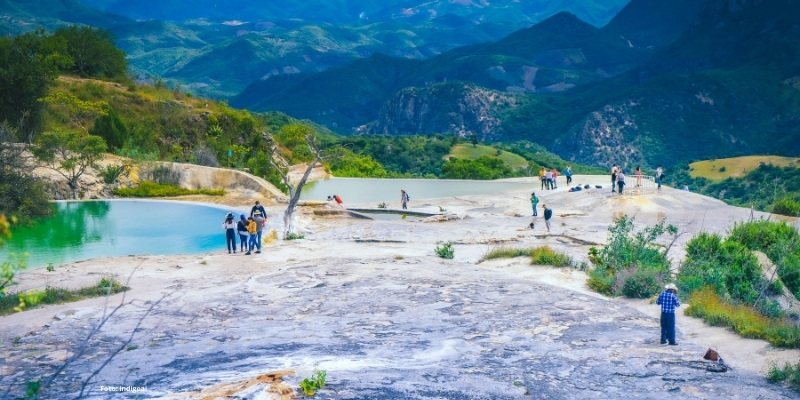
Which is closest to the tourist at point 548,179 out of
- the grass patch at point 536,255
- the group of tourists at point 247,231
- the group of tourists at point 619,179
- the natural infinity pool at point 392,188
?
the natural infinity pool at point 392,188

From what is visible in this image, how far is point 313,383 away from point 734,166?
73150mm

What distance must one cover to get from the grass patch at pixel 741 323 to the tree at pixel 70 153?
2441cm

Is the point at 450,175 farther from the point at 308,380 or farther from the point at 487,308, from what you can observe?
the point at 308,380

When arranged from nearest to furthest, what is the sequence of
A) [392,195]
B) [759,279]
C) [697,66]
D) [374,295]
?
1. [374,295]
2. [759,279]
3. [392,195]
4. [697,66]

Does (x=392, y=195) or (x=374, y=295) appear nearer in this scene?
(x=374, y=295)

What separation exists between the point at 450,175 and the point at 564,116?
268ft

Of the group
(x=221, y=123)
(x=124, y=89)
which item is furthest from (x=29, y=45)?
(x=221, y=123)

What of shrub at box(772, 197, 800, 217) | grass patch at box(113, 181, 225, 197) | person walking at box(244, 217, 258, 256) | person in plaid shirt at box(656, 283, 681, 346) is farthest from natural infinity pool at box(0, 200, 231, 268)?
shrub at box(772, 197, 800, 217)

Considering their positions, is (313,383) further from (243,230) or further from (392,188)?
(392,188)

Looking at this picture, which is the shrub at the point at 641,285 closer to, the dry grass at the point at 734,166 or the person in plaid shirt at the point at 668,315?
the person in plaid shirt at the point at 668,315

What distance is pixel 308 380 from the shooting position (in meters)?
10.0

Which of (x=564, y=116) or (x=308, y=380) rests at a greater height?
(x=564, y=116)

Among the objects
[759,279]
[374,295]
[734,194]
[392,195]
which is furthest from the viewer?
[734,194]

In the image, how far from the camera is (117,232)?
24500 mm
